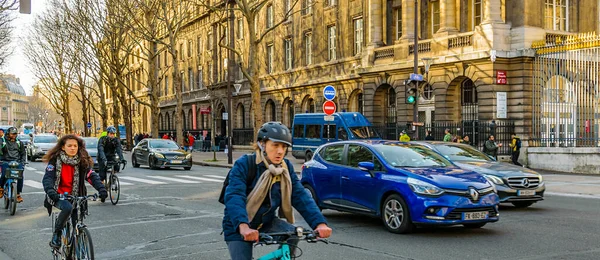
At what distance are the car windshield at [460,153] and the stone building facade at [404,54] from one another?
14.7 m

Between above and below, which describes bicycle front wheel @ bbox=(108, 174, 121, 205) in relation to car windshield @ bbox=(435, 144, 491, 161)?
below

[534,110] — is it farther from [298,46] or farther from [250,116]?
[250,116]

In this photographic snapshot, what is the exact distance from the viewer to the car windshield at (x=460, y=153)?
47.7 feet

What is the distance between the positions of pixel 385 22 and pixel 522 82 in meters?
10.6

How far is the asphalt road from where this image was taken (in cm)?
891

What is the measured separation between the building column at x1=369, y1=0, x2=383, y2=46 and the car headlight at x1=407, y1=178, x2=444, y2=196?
2752 cm

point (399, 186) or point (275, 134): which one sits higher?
point (275, 134)

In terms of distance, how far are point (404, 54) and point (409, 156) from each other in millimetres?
23902

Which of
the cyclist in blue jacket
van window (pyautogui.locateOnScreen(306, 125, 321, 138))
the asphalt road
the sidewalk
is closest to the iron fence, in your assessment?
the sidewalk

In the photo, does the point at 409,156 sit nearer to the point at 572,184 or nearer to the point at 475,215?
the point at 475,215

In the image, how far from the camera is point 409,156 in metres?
11.4

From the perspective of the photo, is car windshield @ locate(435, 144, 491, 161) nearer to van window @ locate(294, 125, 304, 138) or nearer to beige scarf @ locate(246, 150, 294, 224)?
beige scarf @ locate(246, 150, 294, 224)

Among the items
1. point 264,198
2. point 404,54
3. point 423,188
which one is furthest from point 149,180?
point 264,198

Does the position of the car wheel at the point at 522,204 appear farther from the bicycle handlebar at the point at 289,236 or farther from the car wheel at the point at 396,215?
the bicycle handlebar at the point at 289,236
